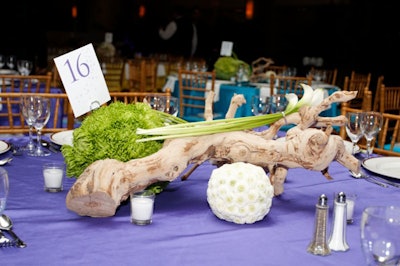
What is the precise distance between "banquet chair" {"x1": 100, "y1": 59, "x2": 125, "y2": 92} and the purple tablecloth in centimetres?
513

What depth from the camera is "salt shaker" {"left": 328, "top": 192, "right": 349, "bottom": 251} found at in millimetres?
1062

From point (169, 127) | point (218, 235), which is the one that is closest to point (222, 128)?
point (169, 127)

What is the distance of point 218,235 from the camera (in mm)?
1116

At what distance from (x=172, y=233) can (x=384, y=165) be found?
0.79 metres

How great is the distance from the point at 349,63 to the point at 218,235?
28.8 feet

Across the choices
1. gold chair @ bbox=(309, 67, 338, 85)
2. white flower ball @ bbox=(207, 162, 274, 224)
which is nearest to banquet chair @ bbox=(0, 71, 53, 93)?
white flower ball @ bbox=(207, 162, 274, 224)

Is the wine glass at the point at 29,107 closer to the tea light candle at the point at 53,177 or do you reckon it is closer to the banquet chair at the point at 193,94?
the tea light candle at the point at 53,177

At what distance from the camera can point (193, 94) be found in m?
5.12

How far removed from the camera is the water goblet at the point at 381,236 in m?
0.82

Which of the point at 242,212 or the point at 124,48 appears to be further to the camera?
the point at 124,48

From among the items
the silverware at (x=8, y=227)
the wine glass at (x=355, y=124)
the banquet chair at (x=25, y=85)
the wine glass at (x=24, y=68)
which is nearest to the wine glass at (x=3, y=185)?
the silverware at (x=8, y=227)

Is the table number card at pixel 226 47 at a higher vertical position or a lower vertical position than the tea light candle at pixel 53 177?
higher

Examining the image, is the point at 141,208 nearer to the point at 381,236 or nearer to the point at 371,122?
the point at 381,236

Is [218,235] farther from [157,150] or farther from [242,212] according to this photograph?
[157,150]
